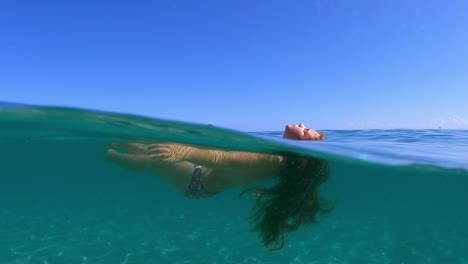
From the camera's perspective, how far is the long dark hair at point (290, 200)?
18.5ft

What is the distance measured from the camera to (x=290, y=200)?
5.62m

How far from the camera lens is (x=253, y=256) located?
38.9 feet

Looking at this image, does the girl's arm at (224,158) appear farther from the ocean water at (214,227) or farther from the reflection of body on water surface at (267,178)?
the ocean water at (214,227)

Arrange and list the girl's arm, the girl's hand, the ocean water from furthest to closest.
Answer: the ocean water, the girl's hand, the girl's arm

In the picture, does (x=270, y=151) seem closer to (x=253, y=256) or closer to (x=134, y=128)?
A: (x=134, y=128)

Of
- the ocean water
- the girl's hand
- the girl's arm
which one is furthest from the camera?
the ocean water

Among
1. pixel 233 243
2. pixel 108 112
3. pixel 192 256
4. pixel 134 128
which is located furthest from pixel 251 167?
pixel 233 243

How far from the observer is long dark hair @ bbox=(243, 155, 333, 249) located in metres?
5.63

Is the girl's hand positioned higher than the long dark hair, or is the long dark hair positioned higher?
the girl's hand

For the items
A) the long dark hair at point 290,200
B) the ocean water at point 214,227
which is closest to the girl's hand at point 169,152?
the ocean water at point 214,227

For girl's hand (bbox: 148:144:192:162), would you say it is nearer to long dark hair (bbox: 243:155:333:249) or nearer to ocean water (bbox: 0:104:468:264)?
ocean water (bbox: 0:104:468:264)

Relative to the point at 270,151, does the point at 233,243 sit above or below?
below

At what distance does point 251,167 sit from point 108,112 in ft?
12.6

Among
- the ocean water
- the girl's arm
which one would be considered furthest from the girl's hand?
the ocean water
